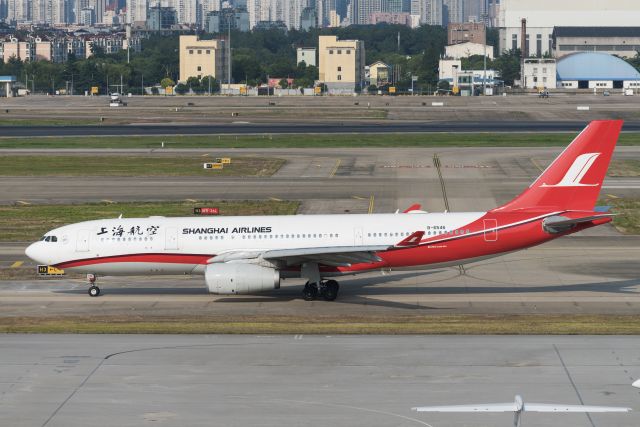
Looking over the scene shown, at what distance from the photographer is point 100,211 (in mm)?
68312

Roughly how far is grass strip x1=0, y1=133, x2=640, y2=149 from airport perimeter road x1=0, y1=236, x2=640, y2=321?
190 feet

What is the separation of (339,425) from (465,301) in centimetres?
1920

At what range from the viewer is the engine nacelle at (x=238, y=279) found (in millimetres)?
42531

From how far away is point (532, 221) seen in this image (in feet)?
145

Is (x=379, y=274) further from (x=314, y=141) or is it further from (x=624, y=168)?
(x=314, y=141)

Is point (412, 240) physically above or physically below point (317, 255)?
above

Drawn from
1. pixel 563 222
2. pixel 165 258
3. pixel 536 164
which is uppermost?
pixel 563 222

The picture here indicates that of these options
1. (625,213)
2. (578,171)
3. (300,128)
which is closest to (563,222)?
(578,171)

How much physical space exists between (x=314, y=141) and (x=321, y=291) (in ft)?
235

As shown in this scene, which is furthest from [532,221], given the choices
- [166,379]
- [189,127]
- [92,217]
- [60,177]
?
[189,127]

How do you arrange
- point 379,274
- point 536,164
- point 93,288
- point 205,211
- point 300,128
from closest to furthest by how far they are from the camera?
point 93,288 < point 379,274 < point 205,211 < point 536,164 < point 300,128

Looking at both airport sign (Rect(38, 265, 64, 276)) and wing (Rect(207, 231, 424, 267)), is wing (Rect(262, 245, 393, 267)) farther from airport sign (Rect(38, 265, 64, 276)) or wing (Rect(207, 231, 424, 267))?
airport sign (Rect(38, 265, 64, 276))

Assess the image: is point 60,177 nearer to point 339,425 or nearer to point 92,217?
point 92,217

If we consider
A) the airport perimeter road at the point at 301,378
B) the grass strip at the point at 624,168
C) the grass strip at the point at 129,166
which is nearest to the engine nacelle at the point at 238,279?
the airport perimeter road at the point at 301,378
